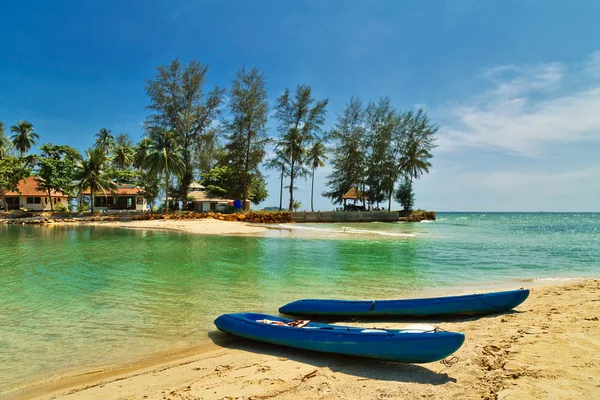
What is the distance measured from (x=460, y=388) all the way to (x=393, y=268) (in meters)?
10.0

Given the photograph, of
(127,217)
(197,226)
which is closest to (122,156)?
(127,217)

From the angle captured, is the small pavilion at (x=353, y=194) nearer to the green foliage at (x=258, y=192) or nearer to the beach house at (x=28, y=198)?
the green foliage at (x=258, y=192)

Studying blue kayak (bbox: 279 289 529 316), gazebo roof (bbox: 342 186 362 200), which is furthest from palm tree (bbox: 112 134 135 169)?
blue kayak (bbox: 279 289 529 316)

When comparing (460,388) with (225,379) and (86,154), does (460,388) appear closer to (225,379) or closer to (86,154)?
(225,379)

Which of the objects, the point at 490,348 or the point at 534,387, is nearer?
the point at 534,387

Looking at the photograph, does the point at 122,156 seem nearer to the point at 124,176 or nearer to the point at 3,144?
the point at 124,176

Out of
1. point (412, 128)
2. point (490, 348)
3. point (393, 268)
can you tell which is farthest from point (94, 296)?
point (412, 128)

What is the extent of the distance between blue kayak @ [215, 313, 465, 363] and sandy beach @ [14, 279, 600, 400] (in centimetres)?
19

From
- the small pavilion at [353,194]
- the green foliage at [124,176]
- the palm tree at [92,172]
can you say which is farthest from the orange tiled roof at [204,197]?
the small pavilion at [353,194]

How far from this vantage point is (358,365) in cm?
485

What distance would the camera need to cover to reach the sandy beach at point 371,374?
Answer: 4.04m

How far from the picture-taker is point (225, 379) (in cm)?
458

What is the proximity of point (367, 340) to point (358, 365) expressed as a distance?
408mm

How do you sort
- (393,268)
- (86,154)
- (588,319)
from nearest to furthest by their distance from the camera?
(588,319)
(393,268)
(86,154)
